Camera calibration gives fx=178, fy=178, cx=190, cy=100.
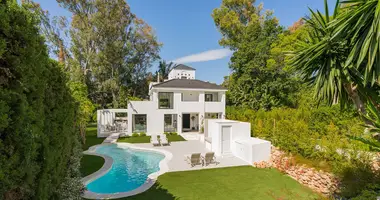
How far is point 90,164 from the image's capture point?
13.2m

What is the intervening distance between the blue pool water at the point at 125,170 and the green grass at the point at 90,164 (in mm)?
1008

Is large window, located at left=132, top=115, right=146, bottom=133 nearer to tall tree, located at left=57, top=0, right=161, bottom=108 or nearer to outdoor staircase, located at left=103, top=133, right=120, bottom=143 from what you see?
outdoor staircase, located at left=103, top=133, right=120, bottom=143

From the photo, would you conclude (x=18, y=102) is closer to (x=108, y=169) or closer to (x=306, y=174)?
(x=108, y=169)

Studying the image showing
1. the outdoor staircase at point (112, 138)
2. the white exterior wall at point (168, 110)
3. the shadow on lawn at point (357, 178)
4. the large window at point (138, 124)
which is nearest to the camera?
the shadow on lawn at point (357, 178)

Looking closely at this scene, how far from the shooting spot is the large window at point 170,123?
1068 inches

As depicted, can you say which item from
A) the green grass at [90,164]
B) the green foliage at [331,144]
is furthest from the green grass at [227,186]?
the green grass at [90,164]

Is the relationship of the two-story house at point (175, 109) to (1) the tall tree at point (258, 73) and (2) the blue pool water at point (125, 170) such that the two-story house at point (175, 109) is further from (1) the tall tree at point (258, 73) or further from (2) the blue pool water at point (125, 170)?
(2) the blue pool water at point (125, 170)

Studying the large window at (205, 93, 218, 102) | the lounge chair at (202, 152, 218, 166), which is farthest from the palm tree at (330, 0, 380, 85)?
the large window at (205, 93, 218, 102)

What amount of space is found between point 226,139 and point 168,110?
Result: 12.4 meters

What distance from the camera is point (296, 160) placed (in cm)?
1251

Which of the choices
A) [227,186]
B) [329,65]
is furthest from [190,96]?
[329,65]

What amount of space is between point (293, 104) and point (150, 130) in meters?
24.3

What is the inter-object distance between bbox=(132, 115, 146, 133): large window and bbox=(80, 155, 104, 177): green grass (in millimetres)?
10211

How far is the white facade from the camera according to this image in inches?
552
